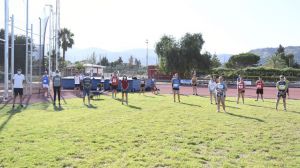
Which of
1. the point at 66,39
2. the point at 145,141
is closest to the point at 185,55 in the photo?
the point at 66,39

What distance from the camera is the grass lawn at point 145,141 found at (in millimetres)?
7613

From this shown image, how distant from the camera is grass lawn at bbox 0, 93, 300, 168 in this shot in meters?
7.61

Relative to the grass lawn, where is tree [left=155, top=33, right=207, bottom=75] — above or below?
above

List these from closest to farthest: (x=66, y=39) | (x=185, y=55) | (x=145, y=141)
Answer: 1. (x=145, y=141)
2. (x=185, y=55)
3. (x=66, y=39)

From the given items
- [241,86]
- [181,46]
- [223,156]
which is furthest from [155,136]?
[181,46]

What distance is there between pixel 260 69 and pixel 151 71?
1904cm

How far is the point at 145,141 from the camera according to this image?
377 inches

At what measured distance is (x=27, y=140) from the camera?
368 inches

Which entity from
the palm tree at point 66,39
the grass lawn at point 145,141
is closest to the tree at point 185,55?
the palm tree at point 66,39

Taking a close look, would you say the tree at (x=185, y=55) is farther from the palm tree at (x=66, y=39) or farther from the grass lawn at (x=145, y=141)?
the grass lawn at (x=145, y=141)

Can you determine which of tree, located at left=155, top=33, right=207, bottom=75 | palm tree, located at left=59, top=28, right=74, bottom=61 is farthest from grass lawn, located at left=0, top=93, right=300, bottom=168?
palm tree, located at left=59, top=28, right=74, bottom=61

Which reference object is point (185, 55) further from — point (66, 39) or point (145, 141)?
point (145, 141)

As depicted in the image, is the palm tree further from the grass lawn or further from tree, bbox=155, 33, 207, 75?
the grass lawn

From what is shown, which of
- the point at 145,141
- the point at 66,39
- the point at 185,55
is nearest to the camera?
the point at 145,141
